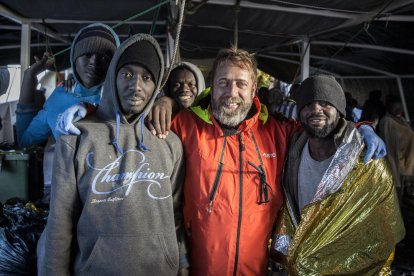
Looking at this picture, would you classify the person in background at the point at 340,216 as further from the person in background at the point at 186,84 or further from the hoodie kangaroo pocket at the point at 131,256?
the person in background at the point at 186,84

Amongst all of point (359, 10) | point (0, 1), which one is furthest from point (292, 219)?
point (0, 1)

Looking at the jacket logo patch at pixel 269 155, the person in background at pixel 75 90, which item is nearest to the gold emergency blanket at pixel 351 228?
the jacket logo patch at pixel 269 155

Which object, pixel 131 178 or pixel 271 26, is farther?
pixel 271 26

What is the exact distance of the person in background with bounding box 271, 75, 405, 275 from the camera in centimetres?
207

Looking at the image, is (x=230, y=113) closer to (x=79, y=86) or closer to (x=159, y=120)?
(x=159, y=120)

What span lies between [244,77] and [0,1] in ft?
10.5

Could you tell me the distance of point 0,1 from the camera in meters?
3.88

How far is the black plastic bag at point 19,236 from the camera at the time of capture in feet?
7.37

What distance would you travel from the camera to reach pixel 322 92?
2.18 meters

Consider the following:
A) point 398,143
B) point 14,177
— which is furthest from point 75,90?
point 398,143

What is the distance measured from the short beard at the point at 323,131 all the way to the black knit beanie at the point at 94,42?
139cm

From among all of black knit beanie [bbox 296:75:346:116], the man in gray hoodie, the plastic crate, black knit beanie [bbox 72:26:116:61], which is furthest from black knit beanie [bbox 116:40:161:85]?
the plastic crate

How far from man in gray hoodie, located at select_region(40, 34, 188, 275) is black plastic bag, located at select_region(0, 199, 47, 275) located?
0.67 m

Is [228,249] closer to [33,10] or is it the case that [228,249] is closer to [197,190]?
[197,190]
